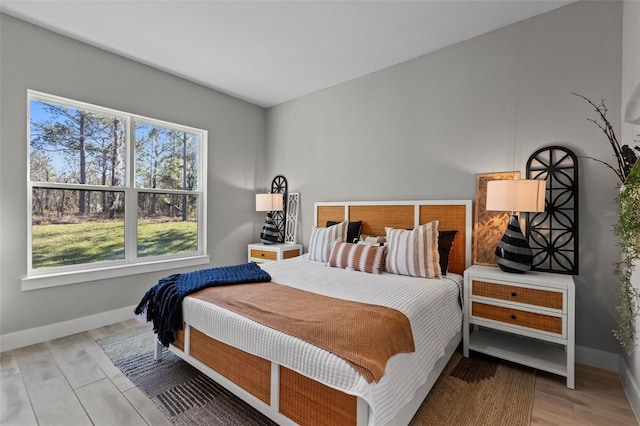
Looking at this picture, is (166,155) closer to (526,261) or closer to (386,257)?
(386,257)

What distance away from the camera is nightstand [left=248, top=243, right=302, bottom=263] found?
153 inches

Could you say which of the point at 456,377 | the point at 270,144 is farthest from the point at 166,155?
the point at 456,377

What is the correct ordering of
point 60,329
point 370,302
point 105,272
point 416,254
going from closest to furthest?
point 370,302, point 416,254, point 60,329, point 105,272

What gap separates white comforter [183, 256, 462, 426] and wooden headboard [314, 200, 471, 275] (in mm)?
332

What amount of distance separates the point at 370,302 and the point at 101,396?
182cm

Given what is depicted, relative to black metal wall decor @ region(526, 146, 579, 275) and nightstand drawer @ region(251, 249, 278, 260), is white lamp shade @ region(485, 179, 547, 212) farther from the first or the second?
nightstand drawer @ region(251, 249, 278, 260)

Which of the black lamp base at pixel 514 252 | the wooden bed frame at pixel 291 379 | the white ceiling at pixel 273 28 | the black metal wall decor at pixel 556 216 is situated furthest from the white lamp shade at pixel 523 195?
the white ceiling at pixel 273 28

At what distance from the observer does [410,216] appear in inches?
122

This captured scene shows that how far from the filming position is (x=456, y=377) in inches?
82.7

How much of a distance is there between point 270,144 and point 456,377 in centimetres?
383

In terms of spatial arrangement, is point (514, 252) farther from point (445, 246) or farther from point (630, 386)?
point (630, 386)

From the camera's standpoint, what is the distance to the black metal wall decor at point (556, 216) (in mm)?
2303

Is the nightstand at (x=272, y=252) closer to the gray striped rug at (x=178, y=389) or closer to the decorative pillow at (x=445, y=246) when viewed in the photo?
the gray striped rug at (x=178, y=389)

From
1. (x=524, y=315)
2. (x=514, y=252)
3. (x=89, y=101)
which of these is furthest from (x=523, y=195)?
(x=89, y=101)
